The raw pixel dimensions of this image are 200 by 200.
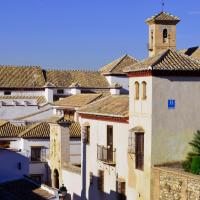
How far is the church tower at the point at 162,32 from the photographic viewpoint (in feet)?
76.5

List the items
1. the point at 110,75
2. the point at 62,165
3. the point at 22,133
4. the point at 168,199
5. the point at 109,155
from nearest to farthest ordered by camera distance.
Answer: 1. the point at 168,199
2. the point at 109,155
3. the point at 62,165
4. the point at 22,133
5. the point at 110,75

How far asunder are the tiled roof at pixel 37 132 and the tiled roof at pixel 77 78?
14.8 m

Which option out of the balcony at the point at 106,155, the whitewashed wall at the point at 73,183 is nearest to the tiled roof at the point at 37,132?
→ the whitewashed wall at the point at 73,183

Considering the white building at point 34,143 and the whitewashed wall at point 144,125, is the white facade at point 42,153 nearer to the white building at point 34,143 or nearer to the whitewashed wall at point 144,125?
the white building at point 34,143

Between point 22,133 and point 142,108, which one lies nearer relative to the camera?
point 142,108

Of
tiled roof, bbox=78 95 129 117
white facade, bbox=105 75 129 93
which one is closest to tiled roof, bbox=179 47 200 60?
tiled roof, bbox=78 95 129 117

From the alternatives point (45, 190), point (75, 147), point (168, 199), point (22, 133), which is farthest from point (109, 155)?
point (22, 133)

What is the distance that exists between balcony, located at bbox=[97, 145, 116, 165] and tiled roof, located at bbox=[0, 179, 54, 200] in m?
3.32

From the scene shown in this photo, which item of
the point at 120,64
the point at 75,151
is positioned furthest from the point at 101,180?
the point at 120,64

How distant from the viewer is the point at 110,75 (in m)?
50.8

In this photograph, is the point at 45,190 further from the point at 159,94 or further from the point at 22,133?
the point at 22,133

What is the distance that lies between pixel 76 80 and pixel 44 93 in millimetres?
3275

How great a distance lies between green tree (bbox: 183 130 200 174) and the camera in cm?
1948

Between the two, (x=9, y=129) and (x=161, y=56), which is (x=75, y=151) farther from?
(x=161, y=56)
